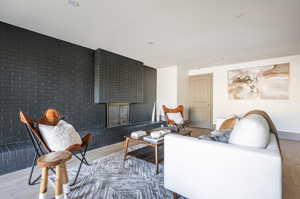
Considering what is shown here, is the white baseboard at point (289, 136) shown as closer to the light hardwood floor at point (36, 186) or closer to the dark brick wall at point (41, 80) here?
the light hardwood floor at point (36, 186)

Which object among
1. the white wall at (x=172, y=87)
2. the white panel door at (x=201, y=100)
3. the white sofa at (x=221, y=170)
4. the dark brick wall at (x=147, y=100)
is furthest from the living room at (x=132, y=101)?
the white panel door at (x=201, y=100)

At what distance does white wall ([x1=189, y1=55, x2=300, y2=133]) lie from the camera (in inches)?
148

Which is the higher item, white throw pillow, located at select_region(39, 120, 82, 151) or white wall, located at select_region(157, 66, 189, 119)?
white wall, located at select_region(157, 66, 189, 119)

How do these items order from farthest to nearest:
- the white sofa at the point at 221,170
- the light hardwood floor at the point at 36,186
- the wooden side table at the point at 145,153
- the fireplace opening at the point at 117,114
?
the fireplace opening at the point at 117,114
the wooden side table at the point at 145,153
the light hardwood floor at the point at 36,186
the white sofa at the point at 221,170

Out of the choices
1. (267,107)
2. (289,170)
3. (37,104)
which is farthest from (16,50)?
(267,107)

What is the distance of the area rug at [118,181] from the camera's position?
62.5 inches

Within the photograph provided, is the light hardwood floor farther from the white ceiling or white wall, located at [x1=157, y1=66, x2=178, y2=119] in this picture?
white wall, located at [x1=157, y1=66, x2=178, y2=119]

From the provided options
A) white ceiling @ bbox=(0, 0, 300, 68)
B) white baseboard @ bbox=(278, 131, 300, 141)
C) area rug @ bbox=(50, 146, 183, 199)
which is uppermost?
white ceiling @ bbox=(0, 0, 300, 68)

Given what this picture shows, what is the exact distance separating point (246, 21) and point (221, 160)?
7.19 ft

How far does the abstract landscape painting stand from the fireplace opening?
3.56 meters

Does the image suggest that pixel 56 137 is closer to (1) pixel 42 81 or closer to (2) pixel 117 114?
(1) pixel 42 81

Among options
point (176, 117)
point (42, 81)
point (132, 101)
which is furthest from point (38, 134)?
point (176, 117)

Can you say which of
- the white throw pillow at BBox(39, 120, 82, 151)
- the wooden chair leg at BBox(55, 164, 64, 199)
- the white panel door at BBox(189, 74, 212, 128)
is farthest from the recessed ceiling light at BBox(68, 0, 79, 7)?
the white panel door at BBox(189, 74, 212, 128)

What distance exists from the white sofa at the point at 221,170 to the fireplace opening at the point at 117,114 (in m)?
2.54
